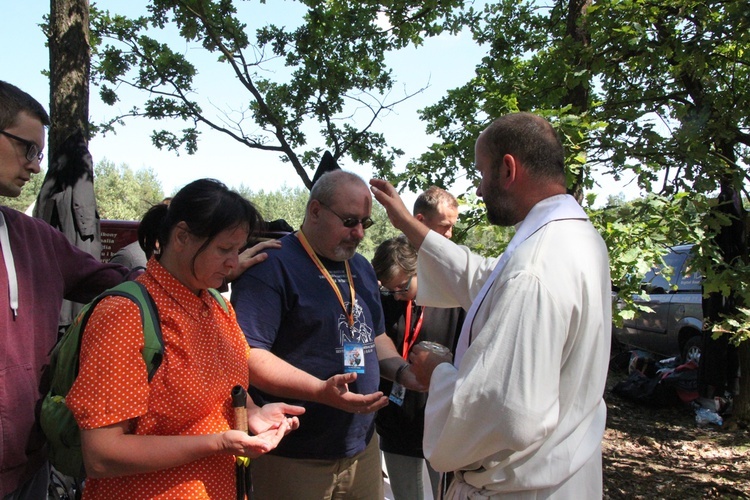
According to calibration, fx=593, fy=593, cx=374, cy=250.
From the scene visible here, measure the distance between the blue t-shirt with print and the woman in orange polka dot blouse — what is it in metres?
0.34

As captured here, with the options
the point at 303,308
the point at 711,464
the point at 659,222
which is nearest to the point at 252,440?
the point at 303,308

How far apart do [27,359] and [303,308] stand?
951mm

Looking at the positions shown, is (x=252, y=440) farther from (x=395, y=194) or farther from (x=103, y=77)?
(x=103, y=77)

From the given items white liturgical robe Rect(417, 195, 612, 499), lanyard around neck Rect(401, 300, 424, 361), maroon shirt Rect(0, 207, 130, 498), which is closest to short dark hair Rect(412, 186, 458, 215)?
lanyard around neck Rect(401, 300, 424, 361)

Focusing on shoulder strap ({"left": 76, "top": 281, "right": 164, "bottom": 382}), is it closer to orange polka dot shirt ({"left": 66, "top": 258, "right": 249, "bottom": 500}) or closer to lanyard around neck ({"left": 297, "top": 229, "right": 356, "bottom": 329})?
orange polka dot shirt ({"left": 66, "top": 258, "right": 249, "bottom": 500})

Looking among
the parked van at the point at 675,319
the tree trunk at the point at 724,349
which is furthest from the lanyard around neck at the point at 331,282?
the parked van at the point at 675,319

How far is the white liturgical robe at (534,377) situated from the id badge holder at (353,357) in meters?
0.59

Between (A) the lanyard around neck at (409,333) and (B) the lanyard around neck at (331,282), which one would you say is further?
(A) the lanyard around neck at (409,333)

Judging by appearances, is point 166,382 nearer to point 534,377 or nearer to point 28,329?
point 28,329

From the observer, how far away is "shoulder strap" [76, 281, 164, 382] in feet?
5.01

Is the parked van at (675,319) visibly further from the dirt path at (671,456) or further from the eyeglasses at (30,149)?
the eyeglasses at (30,149)

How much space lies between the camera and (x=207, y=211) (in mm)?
1711

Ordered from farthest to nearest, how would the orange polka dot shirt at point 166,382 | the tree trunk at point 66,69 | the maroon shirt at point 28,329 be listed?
1. the tree trunk at point 66,69
2. the maroon shirt at point 28,329
3. the orange polka dot shirt at point 166,382

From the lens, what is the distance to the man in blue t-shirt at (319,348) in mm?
2170
